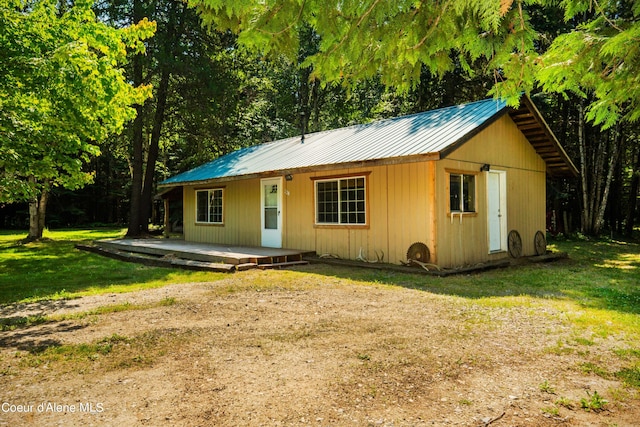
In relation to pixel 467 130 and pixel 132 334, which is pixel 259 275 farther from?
pixel 467 130

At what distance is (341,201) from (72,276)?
6.21 metres

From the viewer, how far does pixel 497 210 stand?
10594 millimetres

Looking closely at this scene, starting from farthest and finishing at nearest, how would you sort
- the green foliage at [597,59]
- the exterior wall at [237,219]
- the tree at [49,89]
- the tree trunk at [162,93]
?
1. the tree trunk at [162,93]
2. the exterior wall at [237,219]
3. the tree at [49,89]
4. the green foliage at [597,59]

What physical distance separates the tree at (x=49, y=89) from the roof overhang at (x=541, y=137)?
28.9 ft

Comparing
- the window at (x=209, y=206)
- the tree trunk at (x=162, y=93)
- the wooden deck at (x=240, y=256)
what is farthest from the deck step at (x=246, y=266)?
the tree trunk at (x=162, y=93)

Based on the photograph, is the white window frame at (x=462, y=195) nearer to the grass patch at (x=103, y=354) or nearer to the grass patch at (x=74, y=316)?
the grass patch at (x=74, y=316)

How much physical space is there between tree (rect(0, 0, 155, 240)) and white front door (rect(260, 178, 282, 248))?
5.34 meters

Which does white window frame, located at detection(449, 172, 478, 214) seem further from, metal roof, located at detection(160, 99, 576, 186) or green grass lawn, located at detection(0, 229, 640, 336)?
green grass lawn, located at detection(0, 229, 640, 336)

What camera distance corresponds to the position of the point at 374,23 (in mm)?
2994

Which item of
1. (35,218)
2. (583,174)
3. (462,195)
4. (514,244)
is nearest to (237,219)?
(462,195)

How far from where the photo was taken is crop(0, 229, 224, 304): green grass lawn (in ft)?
23.6

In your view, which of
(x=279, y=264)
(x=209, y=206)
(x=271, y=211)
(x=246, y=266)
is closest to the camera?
(x=246, y=266)

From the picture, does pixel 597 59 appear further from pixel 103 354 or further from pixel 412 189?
pixel 412 189

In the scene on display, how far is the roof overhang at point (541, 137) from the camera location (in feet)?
34.4
